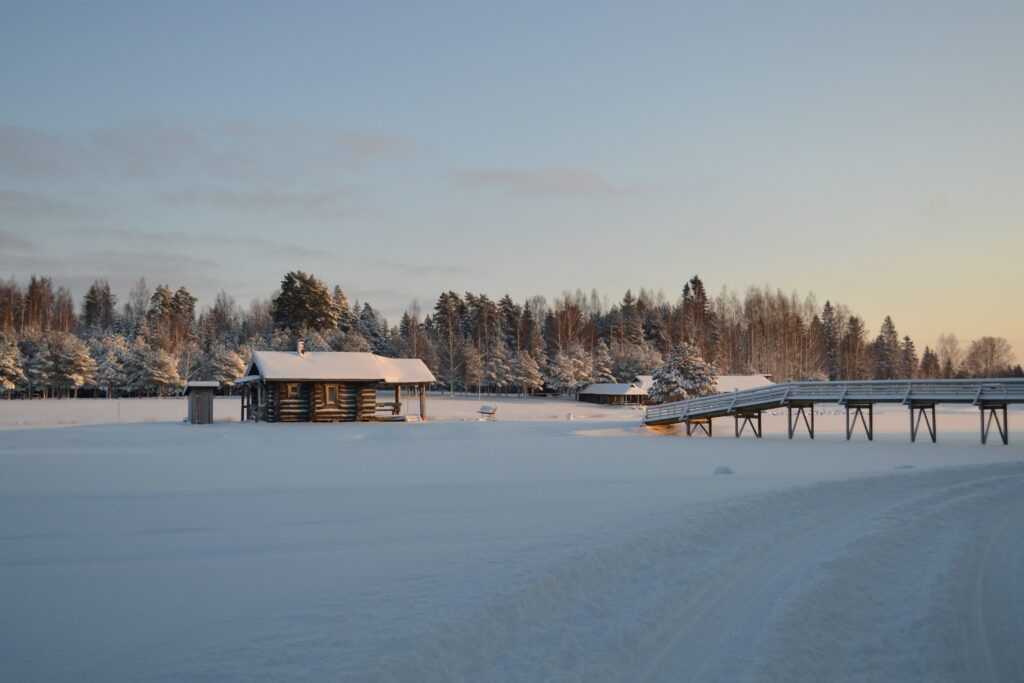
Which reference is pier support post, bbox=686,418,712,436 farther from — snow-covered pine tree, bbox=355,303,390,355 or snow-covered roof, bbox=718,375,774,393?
snow-covered pine tree, bbox=355,303,390,355

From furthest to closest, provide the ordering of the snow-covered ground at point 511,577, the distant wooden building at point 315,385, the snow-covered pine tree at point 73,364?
the snow-covered pine tree at point 73,364, the distant wooden building at point 315,385, the snow-covered ground at point 511,577

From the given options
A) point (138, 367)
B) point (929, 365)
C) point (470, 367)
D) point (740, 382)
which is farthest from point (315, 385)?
point (929, 365)

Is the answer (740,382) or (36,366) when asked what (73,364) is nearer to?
(36,366)

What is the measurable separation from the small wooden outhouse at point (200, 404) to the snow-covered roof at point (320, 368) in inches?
111

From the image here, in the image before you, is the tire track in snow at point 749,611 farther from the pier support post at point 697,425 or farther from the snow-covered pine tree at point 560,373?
the snow-covered pine tree at point 560,373

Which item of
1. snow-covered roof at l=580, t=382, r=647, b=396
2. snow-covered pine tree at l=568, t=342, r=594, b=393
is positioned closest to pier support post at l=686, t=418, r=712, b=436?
snow-covered roof at l=580, t=382, r=647, b=396

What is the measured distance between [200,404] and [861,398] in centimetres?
3258

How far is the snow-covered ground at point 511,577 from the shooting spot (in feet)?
22.0

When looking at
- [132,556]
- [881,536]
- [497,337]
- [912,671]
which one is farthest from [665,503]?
[497,337]

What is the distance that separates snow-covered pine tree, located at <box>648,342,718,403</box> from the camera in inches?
2319

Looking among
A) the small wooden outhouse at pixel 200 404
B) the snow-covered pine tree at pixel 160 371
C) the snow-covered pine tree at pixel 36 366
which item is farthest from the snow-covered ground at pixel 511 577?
the snow-covered pine tree at pixel 36 366

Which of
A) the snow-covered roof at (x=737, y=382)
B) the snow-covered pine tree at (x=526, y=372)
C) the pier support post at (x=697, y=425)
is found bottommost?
the pier support post at (x=697, y=425)

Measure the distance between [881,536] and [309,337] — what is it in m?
89.3

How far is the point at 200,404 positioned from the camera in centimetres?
3884
